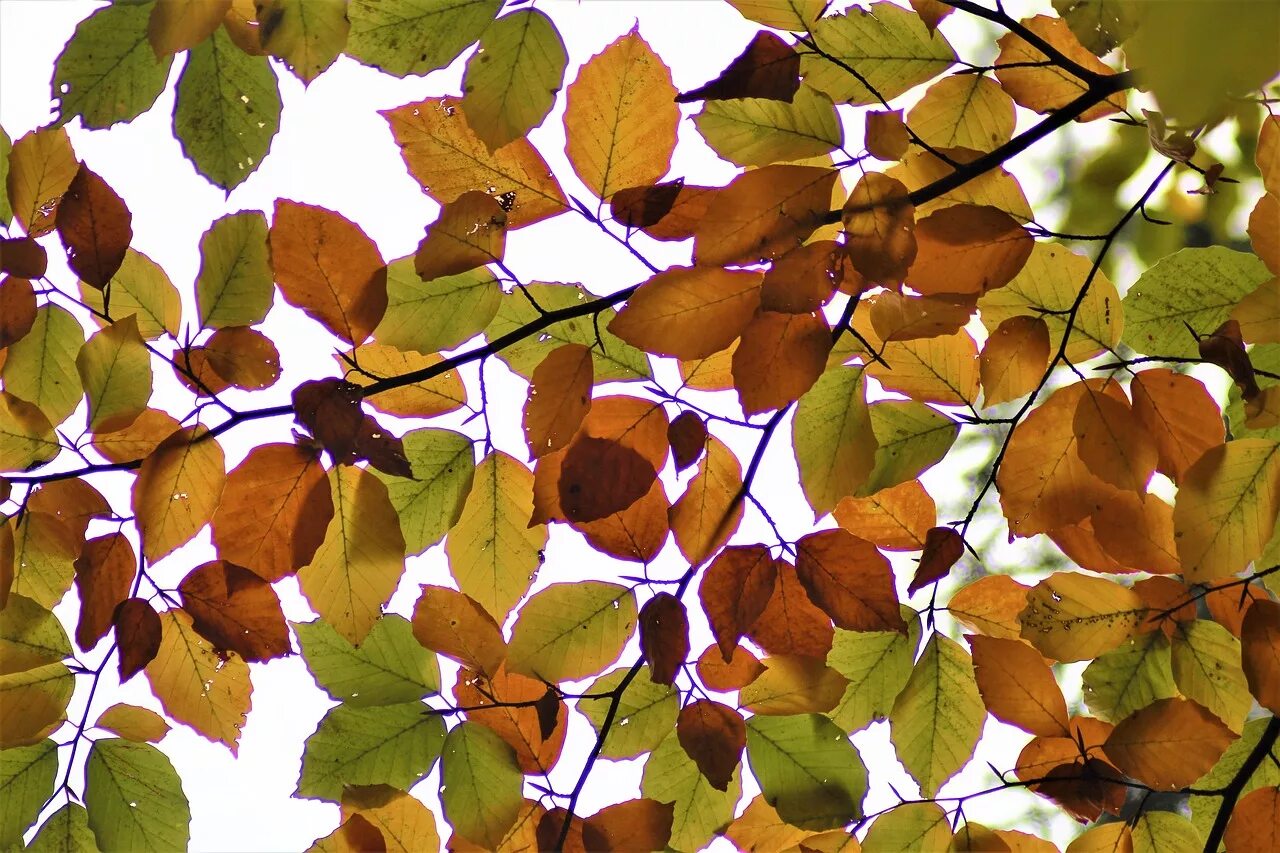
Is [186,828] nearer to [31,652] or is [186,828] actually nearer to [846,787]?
[31,652]

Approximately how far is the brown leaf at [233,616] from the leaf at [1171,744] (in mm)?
564

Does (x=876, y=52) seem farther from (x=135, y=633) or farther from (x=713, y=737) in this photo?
(x=135, y=633)

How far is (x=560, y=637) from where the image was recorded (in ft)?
2.07

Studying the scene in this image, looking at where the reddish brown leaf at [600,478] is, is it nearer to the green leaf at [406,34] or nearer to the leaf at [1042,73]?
the green leaf at [406,34]

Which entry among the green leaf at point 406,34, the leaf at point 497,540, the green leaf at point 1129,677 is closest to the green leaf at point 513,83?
the green leaf at point 406,34

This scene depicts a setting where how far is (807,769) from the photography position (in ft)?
2.16

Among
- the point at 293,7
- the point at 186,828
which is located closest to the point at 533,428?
the point at 293,7

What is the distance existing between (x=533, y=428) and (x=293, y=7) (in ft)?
0.91

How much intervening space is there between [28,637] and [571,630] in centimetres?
39

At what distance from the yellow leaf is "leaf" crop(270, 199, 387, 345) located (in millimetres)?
141

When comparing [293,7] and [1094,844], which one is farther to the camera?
[1094,844]

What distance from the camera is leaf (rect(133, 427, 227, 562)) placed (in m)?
0.57

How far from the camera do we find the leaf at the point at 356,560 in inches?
23.0

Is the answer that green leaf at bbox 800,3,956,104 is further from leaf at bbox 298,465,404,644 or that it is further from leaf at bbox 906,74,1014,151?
leaf at bbox 298,465,404,644
